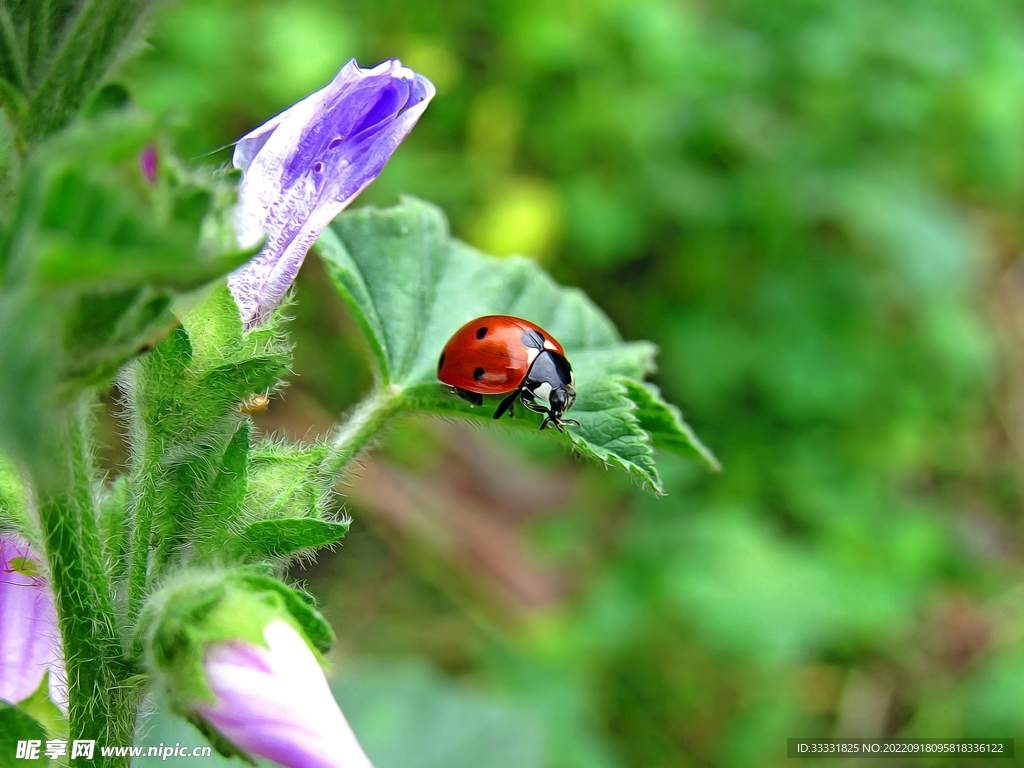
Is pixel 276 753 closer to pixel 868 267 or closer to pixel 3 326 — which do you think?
pixel 3 326

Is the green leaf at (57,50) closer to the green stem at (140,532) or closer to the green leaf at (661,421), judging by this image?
the green stem at (140,532)

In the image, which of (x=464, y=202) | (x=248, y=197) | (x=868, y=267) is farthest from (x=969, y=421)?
(x=248, y=197)

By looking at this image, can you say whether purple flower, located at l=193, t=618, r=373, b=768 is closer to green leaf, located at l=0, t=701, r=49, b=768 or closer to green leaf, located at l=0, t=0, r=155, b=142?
green leaf, located at l=0, t=701, r=49, b=768

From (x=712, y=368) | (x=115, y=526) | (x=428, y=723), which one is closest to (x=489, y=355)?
(x=115, y=526)

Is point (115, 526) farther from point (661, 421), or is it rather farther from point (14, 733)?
point (661, 421)

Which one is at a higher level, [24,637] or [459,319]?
[459,319]
